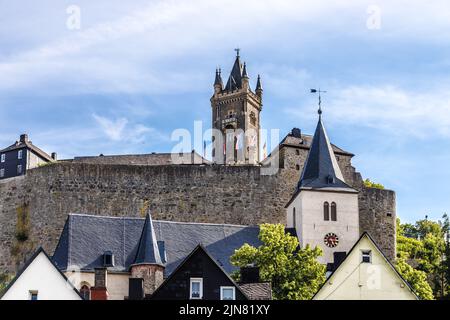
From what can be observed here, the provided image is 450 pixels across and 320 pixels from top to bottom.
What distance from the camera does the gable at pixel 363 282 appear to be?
27125mm

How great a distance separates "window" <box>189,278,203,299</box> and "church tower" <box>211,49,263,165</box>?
63.7 metres

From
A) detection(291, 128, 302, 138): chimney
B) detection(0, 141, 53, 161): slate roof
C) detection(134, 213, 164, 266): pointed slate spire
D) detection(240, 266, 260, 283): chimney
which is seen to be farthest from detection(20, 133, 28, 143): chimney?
detection(240, 266, 260, 283): chimney

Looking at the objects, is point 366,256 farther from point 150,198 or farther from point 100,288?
point 150,198

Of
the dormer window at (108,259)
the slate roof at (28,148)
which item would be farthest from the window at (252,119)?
the dormer window at (108,259)

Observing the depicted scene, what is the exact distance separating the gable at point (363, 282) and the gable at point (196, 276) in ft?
7.23

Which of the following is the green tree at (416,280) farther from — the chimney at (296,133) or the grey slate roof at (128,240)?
the chimney at (296,133)

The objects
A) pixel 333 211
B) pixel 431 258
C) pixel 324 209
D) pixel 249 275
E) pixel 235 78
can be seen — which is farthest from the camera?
pixel 235 78

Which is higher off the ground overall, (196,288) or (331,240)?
(331,240)

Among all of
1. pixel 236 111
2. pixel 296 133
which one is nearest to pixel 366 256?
pixel 296 133

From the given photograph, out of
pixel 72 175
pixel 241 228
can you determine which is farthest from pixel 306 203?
pixel 72 175

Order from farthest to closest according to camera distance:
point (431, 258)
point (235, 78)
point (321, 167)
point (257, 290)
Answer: point (235, 78)
point (431, 258)
point (321, 167)
point (257, 290)

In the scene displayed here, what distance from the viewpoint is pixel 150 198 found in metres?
56.5

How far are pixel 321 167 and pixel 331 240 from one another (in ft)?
13.7

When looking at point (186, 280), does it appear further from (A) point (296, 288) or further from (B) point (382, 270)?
(A) point (296, 288)
